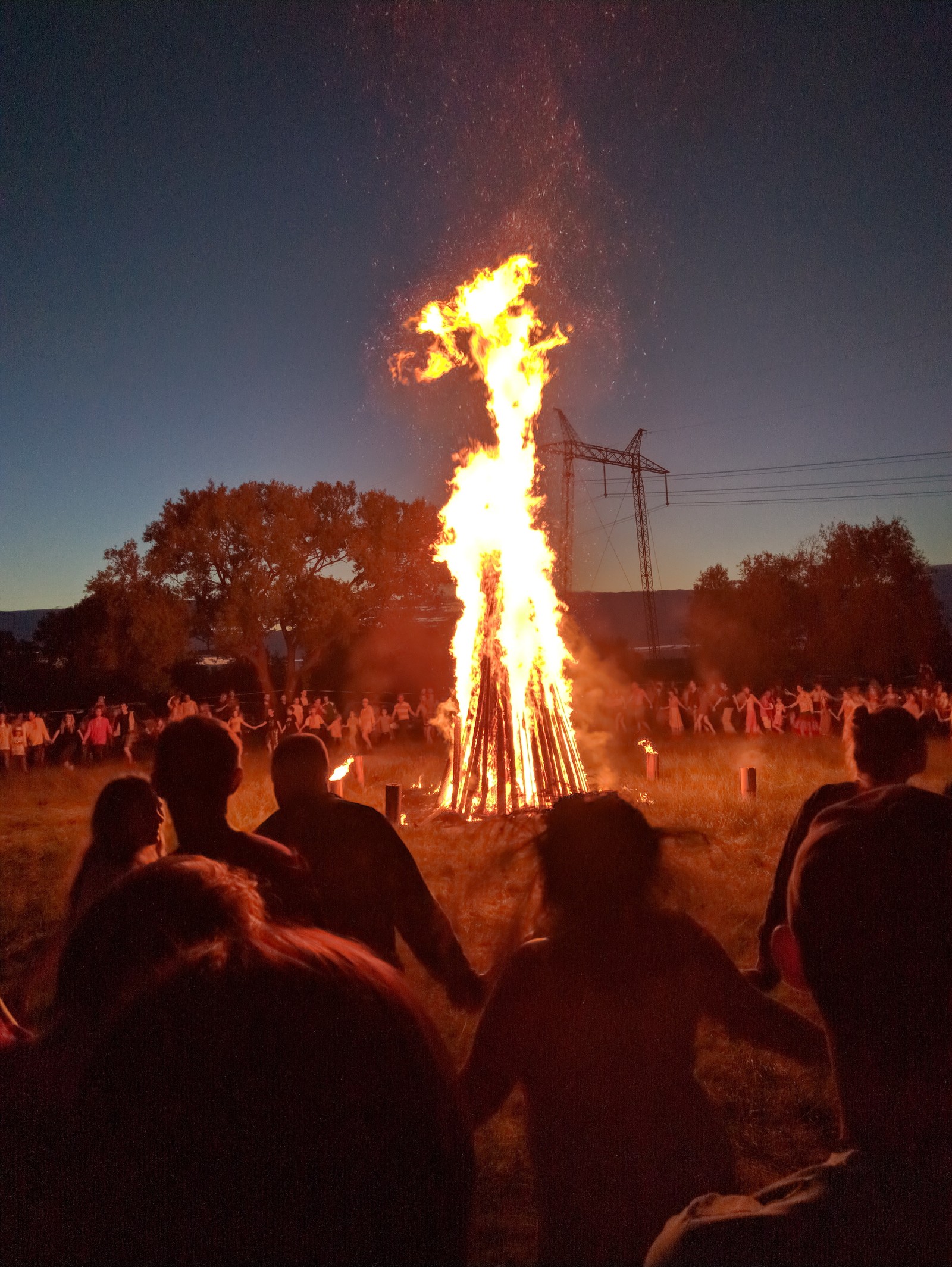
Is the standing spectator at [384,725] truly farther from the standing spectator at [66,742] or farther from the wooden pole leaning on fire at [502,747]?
the wooden pole leaning on fire at [502,747]

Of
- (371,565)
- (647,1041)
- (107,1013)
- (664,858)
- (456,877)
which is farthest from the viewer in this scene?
(371,565)

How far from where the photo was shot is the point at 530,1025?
6.22 feet

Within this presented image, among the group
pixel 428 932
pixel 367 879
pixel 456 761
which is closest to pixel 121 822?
pixel 367 879

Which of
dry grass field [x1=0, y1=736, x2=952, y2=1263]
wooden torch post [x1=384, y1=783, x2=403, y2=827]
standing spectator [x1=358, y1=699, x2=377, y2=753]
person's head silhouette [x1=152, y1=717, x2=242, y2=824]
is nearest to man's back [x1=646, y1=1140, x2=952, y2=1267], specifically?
dry grass field [x1=0, y1=736, x2=952, y2=1263]

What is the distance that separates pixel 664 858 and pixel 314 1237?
4.67ft

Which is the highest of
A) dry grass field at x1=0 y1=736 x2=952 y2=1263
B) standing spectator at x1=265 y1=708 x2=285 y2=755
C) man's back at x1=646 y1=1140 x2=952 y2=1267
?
man's back at x1=646 y1=1140 x2=952 y2=1267

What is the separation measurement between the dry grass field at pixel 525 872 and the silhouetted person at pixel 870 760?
0.29 m

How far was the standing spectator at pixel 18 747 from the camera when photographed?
1923cm

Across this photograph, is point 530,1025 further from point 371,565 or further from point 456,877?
point 371,565

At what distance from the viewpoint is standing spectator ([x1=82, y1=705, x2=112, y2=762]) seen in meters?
20.2

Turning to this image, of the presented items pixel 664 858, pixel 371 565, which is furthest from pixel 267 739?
pixel 664 858

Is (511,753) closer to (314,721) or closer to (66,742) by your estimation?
(314,721)

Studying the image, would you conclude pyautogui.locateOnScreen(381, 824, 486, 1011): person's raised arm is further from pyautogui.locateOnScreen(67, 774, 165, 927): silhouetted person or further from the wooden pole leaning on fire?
the wooden pole leaning on fire

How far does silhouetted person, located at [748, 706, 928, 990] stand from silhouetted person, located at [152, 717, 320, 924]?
187 centimetres
